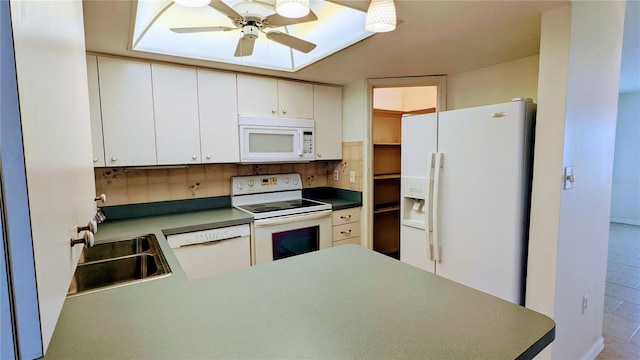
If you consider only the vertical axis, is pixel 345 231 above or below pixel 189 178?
below

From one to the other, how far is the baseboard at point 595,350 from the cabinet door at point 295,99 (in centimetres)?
275

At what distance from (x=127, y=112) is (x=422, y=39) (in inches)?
82.5

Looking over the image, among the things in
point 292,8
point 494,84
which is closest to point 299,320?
point 292,8

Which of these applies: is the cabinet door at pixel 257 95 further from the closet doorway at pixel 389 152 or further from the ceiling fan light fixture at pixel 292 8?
the closet doorway at pixel 389 152

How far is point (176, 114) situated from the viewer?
95.3 inches

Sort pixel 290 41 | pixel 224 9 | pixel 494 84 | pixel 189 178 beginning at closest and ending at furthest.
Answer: pixel 224 9 < pixel 290 41 < pixel 494 84 < pixel 189 178

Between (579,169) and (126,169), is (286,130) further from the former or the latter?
(579,169)

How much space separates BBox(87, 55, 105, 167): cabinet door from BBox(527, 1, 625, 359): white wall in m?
2.72

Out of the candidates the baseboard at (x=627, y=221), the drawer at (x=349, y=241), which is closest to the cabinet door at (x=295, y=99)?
the drawer at (x=349, y=241)

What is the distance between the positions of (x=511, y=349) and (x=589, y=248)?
5.42 ft

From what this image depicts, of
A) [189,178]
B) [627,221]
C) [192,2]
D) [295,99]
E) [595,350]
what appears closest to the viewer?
[192,2]

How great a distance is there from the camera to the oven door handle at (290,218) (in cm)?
253

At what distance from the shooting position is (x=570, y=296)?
5.80 ft

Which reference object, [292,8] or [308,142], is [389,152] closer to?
[308,142]
